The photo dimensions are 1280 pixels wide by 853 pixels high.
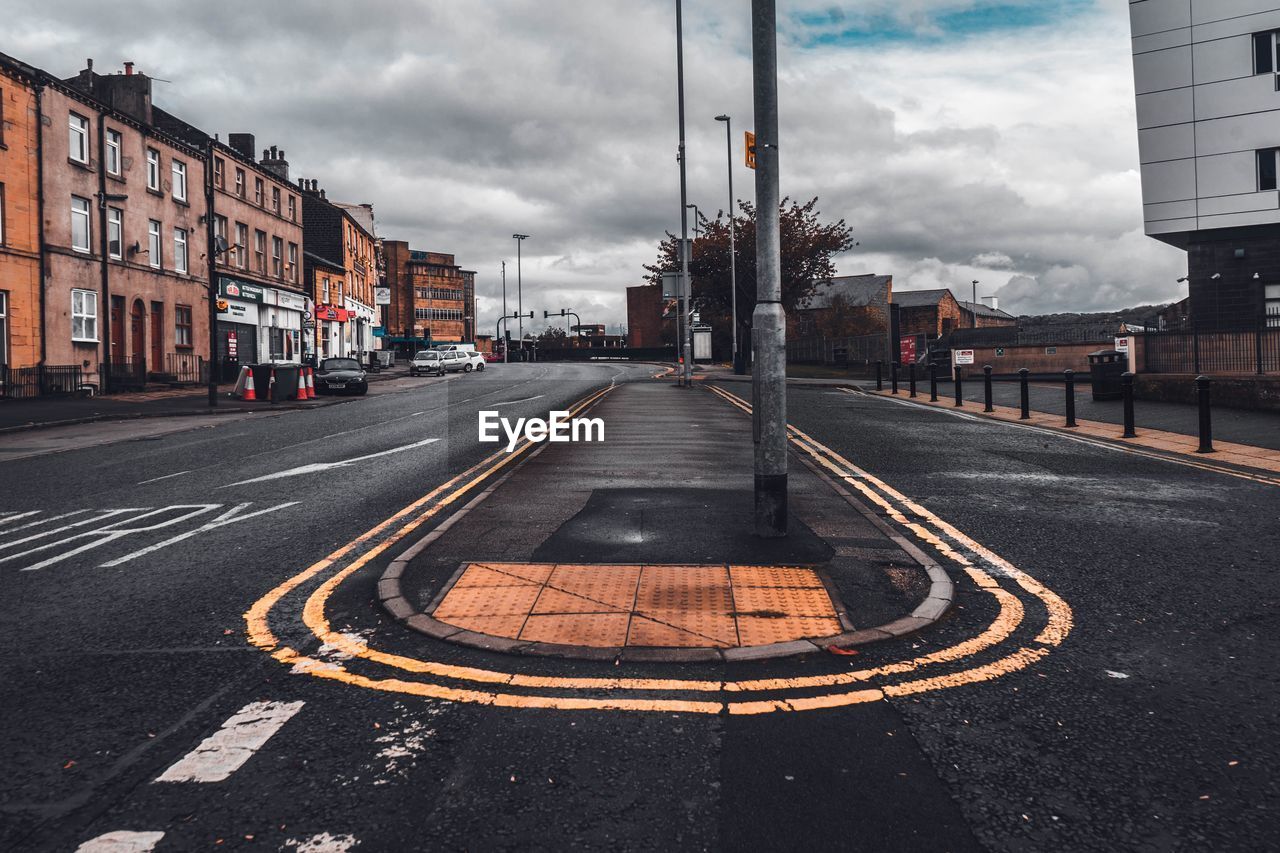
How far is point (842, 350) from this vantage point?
5212 centimetres

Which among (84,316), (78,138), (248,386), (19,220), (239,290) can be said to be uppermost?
(78,138)

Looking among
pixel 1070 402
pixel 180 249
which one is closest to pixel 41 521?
pixel 1070 402

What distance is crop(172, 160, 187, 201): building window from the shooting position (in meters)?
35.5

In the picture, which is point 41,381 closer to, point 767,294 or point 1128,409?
point 767,294

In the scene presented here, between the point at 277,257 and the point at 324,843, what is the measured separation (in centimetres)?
4848

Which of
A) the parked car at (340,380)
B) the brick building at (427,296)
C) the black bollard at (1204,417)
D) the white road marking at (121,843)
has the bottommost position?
the white road marking at (121,843)

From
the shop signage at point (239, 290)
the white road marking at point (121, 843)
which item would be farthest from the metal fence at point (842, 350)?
the white road marking at point (121, 843)

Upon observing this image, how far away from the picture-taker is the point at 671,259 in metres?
55.9

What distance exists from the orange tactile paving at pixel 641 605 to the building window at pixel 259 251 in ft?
139

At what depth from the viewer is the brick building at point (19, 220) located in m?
25.5

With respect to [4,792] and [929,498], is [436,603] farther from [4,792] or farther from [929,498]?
[929,498]

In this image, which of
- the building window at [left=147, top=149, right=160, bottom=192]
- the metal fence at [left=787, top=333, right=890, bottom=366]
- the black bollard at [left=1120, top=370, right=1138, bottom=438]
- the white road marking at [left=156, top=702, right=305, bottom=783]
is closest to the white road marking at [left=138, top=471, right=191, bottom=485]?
the white road marking at [left=156, top=702, right=305, bottom=783]

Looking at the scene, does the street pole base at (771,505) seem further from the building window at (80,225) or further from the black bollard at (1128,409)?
the building window at (80,225)

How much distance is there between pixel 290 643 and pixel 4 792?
5.03ft
